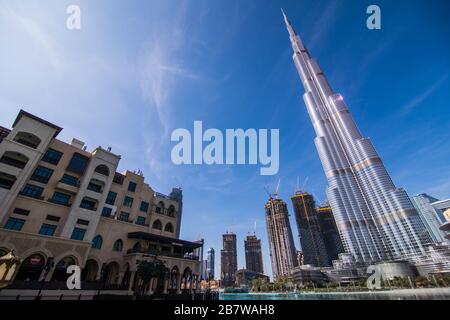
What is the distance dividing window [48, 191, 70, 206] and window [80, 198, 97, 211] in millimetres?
2052

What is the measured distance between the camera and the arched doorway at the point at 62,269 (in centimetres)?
2888

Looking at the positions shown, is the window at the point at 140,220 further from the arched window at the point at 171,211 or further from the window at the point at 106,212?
the arched window at the point at 171,211

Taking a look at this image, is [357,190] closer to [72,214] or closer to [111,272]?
[111,272]

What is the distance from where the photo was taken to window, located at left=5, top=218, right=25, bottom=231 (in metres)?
27.8

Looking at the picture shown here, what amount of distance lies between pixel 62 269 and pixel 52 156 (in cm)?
1737

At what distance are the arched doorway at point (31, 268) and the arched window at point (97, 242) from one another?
7029mm

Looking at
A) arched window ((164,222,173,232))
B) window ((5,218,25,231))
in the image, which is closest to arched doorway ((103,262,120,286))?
arched window ((164,222,173,232))

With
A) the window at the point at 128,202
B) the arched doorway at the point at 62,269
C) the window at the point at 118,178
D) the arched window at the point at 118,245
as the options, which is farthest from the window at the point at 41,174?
the arched window at the point at 118,245

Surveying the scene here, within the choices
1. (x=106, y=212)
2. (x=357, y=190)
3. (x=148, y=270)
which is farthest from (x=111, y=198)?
(x=357, y=190)

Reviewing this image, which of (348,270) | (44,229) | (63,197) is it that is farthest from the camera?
(348,270)
